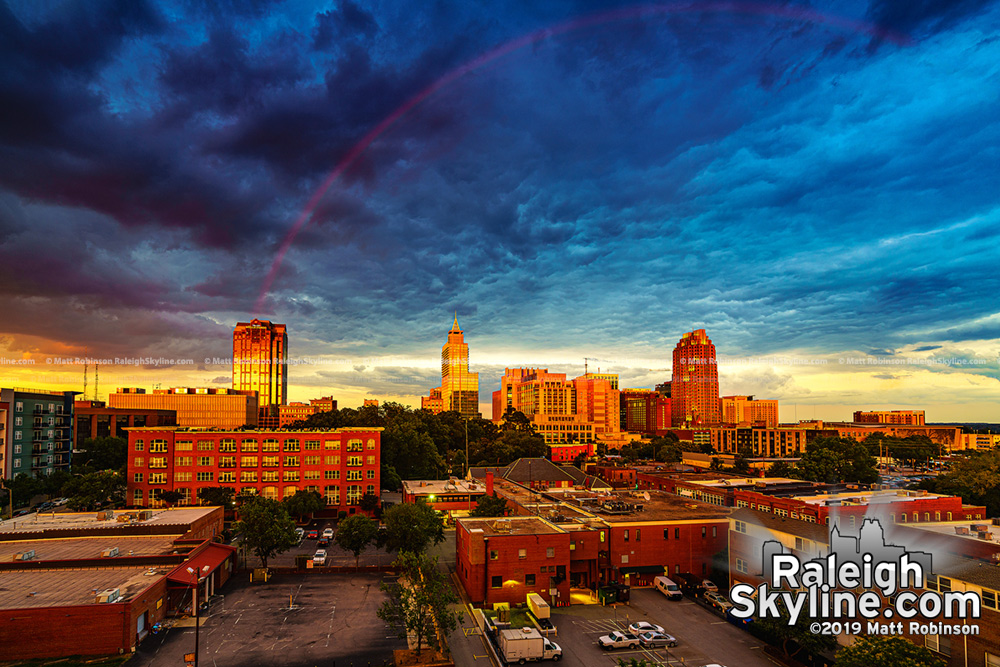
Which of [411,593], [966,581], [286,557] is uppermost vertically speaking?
[966,581]

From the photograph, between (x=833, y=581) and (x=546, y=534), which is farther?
(x=546, y=534)

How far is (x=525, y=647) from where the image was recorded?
3766cm

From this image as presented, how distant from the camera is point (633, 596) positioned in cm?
5250

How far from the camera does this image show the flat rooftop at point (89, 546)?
164ft

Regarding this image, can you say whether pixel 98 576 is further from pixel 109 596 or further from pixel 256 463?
pixel 256 463

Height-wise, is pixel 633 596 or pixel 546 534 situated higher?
pixel 546 534

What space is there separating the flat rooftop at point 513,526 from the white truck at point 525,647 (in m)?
12.2

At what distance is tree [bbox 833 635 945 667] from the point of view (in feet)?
96.9

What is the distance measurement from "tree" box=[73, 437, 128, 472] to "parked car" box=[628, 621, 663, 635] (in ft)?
390

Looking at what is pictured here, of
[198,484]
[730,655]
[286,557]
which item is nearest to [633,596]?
[730,655]

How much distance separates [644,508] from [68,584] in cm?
5246

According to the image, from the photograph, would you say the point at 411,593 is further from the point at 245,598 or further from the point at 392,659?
the point at 245,598

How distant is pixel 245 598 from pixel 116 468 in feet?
318

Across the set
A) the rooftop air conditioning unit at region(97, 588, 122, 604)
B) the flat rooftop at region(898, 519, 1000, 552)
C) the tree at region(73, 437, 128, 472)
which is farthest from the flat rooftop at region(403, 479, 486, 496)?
the tree at region(73, 437, 128, 472)
